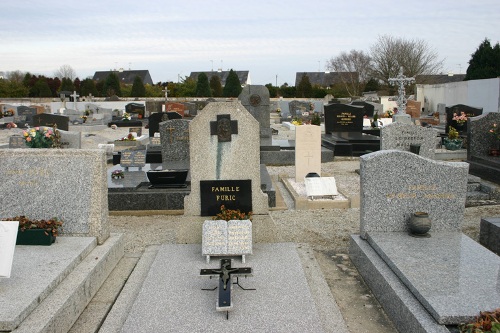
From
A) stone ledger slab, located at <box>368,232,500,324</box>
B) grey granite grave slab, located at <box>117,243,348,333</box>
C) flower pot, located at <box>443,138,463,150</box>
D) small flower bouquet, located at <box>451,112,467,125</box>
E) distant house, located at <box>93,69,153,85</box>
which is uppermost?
distant house, located at <box>93,69,153,85</box>

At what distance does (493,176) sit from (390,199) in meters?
6.11

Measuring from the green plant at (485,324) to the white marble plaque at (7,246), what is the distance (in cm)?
427

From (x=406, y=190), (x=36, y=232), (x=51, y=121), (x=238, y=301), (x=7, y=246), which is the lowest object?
(x=238, y=301)

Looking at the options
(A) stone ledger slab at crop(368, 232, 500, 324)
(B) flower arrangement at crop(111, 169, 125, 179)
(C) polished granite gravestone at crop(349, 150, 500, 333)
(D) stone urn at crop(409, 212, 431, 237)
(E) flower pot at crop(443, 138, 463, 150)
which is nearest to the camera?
(A) stone ledger slab at crop(368, 232, 500, 324)

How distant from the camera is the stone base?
4406 millimetres

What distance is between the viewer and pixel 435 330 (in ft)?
13.7

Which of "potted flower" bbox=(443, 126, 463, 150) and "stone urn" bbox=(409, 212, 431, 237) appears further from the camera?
"potted flower" bbox=(443, 126, 463, 150)

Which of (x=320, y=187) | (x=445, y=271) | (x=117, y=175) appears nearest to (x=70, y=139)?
(x=117, y=175)

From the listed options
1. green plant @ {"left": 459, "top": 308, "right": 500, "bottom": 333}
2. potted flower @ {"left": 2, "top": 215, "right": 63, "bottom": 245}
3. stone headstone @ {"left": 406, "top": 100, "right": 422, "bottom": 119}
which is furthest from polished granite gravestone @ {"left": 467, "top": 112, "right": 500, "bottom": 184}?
stone headstone @ {"left": 406, "top": 100, "right": 422, "bottom": 119}

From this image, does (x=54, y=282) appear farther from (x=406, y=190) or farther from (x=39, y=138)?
(x=39, y=138)

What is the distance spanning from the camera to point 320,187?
32.8 ft

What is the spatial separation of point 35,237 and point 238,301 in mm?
2780

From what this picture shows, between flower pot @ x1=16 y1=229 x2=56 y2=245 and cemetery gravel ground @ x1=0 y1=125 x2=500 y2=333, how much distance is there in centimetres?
102

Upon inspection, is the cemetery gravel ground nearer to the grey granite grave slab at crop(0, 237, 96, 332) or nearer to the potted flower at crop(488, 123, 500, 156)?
the grey granite grave slab at crop(0, 237, 96, 332)
